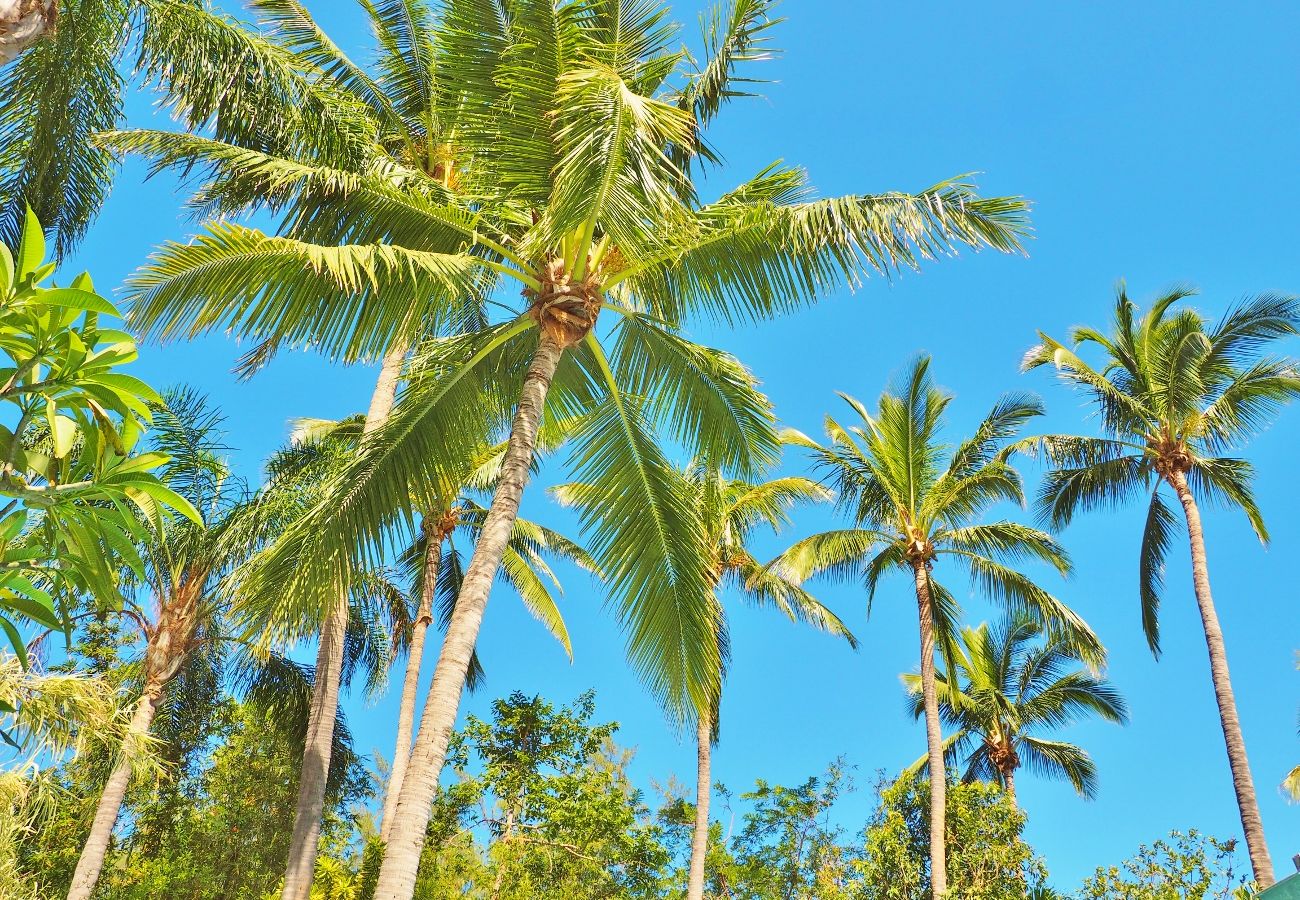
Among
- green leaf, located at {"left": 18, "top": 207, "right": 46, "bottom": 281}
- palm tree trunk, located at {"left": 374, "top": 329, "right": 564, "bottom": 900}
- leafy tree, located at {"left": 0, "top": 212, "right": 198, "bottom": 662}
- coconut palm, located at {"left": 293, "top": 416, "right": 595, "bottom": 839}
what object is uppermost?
coconut palm, located at {"left": 293, "top": 416, "right": 595, "bottom": 839}

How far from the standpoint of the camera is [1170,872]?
9.98 meters

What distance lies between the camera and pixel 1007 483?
50.8 ft

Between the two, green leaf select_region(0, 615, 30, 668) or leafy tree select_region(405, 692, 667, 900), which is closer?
green leaf select_region(0, 615, 30, 668)

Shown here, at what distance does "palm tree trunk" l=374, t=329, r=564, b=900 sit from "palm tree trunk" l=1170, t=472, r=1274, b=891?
32.8 feet

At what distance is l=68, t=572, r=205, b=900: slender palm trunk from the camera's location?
11219 mm

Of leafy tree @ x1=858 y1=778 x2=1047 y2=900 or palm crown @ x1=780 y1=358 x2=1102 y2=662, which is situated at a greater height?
palm crown @ x1=780 y1=358 x2=1102 y2=662

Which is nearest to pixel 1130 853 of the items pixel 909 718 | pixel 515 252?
pixel 515 252

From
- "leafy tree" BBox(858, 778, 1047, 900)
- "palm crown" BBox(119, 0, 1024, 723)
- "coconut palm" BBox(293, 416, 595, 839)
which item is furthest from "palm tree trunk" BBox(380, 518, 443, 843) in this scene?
"palm crown" BBox(119, 0, 1024, 723)

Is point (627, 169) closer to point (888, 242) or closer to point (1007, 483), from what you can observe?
point (888, 242)

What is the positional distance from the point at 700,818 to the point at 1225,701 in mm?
7549

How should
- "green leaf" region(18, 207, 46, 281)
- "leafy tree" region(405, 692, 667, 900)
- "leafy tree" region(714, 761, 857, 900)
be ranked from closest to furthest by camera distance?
1. "green leaf" region(18, 207, 46, 281)
2. "leafy tree" region(405, 692, 667, 900)
3. "leafy tree" region(714, 761, 857, 900)

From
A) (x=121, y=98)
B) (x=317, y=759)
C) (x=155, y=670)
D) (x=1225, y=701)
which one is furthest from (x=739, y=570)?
(x=121, y=98)

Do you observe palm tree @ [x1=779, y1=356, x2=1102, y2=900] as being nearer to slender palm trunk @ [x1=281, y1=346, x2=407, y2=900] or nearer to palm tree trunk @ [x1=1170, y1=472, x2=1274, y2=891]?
palm tree trunk @ [x1=1170, y1=472, x2=1274, y2=891]

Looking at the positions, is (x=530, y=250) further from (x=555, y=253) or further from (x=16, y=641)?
(x=16, y=641)
